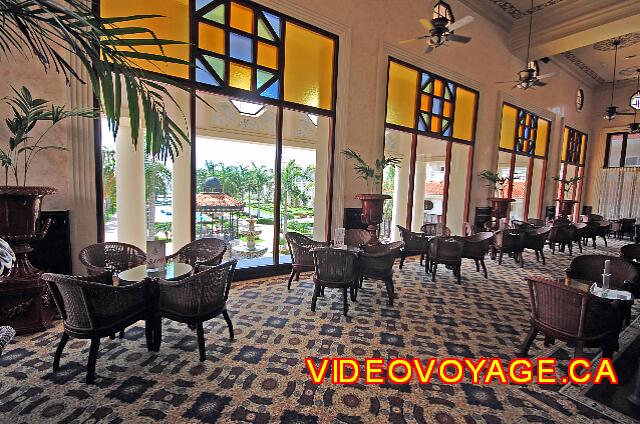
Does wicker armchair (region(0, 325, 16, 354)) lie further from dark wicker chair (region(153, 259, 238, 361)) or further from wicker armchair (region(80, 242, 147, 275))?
wicker armchair (region(80, 242, 147, 275))

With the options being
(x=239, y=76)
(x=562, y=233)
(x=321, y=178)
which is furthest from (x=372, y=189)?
(x=562, y=233)

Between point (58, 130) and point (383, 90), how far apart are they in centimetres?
485

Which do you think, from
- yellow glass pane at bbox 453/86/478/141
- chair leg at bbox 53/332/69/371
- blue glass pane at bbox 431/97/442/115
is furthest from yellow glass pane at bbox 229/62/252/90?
yellow glass pane at bbox 453/86/478/141

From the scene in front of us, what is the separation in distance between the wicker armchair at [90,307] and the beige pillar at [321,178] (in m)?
3.64

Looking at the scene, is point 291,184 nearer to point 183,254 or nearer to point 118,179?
point 183,254

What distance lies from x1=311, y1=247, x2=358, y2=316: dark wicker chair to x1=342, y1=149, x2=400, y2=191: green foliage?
2.22 m

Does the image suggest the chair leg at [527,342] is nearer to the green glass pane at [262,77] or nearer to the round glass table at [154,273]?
the round glass table at [154,273]

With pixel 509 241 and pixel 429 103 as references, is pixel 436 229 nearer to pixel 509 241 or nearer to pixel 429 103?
pixel 509 241

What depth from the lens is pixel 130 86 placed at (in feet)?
3.95

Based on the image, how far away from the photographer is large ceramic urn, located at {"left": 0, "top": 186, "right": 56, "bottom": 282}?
2.68 metres

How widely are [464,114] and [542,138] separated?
14.8 ft

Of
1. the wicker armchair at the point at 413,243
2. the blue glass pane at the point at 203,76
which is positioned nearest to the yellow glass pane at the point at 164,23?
the blue glass pane at the point at 203,76

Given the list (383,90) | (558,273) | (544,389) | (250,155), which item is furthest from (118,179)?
(558,273)

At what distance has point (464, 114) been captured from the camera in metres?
7.78
